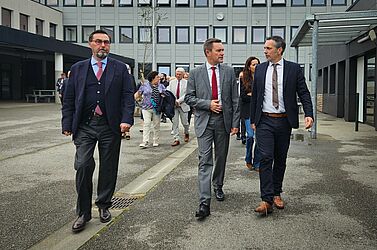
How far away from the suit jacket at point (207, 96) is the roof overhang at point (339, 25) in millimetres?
7212

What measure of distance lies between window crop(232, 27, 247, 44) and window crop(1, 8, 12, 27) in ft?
63.1

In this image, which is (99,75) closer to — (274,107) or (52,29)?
(274,107)

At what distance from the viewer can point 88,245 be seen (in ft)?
13.1

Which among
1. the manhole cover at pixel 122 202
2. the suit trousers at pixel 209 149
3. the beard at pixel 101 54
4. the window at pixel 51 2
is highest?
the window at pixel 51 2

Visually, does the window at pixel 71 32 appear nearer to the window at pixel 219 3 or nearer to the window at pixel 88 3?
the window at pixel 88 3

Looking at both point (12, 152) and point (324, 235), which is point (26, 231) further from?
point (12, 152)

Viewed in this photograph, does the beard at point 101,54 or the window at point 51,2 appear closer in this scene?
the beard at point 101,54

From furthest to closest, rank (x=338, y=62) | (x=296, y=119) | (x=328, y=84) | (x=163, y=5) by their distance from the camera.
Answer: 1. (x=163, y=5)
2. (x=328, y=84)
3. (x=338, y=62)
4. (x=296, y=119)

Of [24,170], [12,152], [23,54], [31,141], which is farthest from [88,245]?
[23,54]

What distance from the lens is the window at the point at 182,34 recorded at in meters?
41.4

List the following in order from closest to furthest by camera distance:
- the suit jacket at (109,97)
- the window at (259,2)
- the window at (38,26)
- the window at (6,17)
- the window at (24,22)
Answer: the suit jacket at (109,97)
the window at (6,17)
the window at (24,22)
the window at (38,26)
the window at (259,2)

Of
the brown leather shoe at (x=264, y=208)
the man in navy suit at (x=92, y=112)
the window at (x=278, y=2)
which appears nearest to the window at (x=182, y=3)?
the window at (x=278, y=2)

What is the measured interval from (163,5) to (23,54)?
1375 centimetres

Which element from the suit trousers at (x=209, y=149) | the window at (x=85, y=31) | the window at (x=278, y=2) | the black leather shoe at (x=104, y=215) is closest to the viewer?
the black leather shoe at (x=104, y=215)
